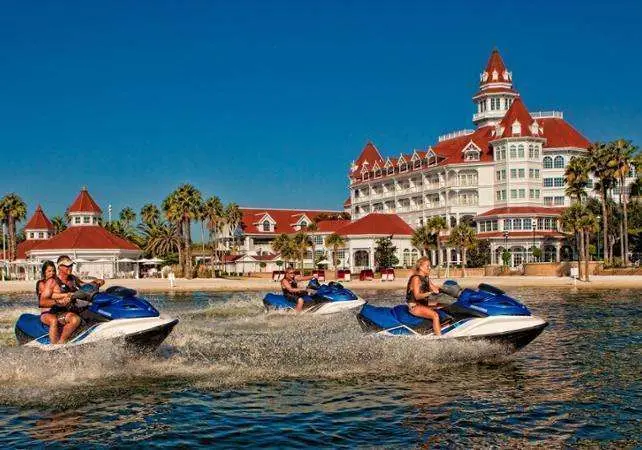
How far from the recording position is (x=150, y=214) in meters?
103

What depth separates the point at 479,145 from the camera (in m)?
85.1

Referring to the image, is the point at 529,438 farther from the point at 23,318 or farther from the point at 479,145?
the point at 479,145

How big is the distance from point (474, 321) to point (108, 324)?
661 centimetres

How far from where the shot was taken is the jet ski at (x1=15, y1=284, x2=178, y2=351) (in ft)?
41.7

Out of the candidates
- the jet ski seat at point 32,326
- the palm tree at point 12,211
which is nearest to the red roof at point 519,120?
the palm tree at point 12,211

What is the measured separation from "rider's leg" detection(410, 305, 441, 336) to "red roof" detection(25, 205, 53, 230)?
306 ft

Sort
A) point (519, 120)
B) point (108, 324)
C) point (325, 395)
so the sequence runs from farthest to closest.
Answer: point (519, 120)
point (108, 324)
point (325, 395)

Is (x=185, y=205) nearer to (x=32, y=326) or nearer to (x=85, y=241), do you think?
(x=85, y=241)

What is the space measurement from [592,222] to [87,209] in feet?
187

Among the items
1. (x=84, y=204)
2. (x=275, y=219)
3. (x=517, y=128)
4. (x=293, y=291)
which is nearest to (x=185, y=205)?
(x=84, y=204)

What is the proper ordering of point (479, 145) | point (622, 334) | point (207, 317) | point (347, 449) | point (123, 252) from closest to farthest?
1. point (347, 449)
2. point (622, 334)
3. point (207, 317)
4. point (123, 252)
5. point (479, 145)

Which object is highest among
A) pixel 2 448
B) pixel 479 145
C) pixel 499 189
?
pixel 479 145

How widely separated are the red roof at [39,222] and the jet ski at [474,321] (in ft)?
305

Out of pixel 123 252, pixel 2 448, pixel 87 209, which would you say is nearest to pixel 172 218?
pixel 123 252
